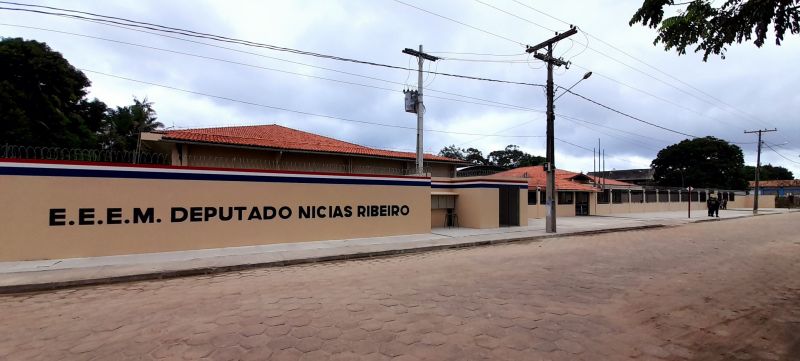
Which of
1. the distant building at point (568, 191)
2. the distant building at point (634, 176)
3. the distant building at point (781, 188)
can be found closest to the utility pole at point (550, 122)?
the distant building at point (568, 191)

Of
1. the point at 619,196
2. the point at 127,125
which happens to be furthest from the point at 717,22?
the point at 127,125

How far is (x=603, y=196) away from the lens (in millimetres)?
30938

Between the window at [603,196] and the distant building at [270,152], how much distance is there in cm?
1397

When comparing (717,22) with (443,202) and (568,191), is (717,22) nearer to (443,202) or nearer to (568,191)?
(443,202)

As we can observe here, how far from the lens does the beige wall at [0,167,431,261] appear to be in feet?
29.6

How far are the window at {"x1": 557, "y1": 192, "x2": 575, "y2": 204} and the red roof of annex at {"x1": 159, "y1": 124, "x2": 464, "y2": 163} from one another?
9.23 m

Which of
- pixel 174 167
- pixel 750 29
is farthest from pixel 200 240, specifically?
pixel 750 29

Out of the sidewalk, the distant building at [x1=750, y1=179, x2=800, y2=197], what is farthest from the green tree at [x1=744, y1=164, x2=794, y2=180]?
the sidewalk

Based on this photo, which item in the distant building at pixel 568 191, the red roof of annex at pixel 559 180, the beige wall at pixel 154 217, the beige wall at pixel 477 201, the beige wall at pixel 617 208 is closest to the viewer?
the beige wall at pixel 154 217

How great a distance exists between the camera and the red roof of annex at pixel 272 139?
1751 cm

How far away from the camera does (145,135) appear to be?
16344 millimetres

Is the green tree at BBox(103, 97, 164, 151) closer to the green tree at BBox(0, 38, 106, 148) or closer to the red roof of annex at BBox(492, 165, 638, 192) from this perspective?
the green tree at BBox(0, 38, 106, 148)

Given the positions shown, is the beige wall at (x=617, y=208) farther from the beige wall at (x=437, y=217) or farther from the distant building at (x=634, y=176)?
the distant building at (x=634, y=176)

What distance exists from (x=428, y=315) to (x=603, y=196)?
30086mm
